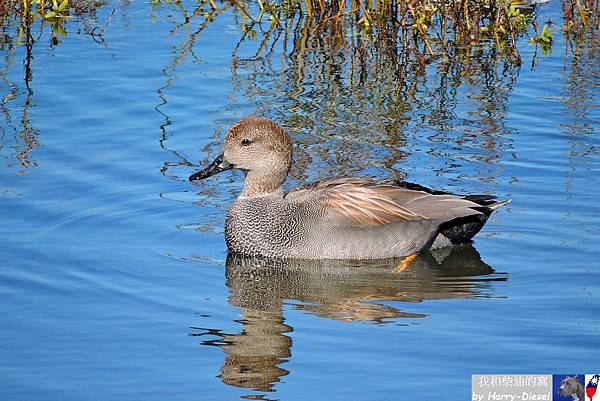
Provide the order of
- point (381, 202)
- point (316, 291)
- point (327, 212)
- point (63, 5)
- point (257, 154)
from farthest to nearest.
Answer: point (63, 5) < point (257, 154) < point (381, 202) < point (327, 212) < point (316, 291)

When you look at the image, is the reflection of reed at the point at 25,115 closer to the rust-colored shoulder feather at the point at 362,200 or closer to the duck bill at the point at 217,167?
the duck bill at the point at 217,167

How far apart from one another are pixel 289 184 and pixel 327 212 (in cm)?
130

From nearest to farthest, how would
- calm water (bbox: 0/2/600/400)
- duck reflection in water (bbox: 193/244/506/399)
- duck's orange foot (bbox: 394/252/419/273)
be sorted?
calm water (bbox: 0/2/600/400)
duck reflection in water (bbox: 193/244/506/399)
duck's orange foot (bbox: 394/252/419/273)

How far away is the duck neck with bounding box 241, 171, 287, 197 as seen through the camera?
8672 millimetres

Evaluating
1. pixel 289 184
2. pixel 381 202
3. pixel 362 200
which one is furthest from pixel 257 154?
pixel 289 184

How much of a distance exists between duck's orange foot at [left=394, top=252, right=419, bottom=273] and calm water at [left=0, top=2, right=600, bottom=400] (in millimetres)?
57

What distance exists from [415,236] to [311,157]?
1.85 meters

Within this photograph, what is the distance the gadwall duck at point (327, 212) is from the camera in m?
8.37

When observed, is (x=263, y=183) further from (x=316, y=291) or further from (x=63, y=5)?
(x=63, y=5)

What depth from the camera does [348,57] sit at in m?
12.6

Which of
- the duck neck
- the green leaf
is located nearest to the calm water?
the green leaf

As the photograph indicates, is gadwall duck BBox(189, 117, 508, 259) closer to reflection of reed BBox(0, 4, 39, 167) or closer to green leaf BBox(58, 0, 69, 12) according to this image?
reflection of reed BBox(0, 4, 39, 167)

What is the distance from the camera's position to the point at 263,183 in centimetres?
868

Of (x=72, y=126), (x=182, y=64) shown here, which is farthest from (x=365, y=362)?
(x=182, y=64)
